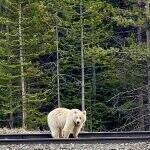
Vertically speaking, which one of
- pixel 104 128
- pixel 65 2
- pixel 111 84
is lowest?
pixel 104 128

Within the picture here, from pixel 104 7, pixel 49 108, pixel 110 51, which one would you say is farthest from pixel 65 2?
pixel 49 108

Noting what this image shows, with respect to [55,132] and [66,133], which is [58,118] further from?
[66,133]

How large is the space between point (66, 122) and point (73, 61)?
52.6ft

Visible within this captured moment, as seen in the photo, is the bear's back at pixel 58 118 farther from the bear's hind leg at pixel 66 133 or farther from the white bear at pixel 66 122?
the bear's hind leg at pixel 66 133

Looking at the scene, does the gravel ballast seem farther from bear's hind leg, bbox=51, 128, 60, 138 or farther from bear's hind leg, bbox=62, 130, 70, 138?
bear's hind leg, bbox=51, 128, 60, 138

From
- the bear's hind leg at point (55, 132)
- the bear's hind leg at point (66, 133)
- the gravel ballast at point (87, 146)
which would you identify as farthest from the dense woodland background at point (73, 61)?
the gravel ballast at point (87, 146)

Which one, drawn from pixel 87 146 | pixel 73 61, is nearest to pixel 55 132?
pixel 87 146

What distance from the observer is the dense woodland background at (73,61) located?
88.6ft

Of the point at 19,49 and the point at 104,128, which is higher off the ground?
the point at 19,49

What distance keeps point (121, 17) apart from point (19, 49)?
514 centimetres

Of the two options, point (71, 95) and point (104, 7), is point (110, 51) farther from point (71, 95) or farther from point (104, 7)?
point (71, 95)

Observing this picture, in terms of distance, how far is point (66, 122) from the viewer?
1328 cm

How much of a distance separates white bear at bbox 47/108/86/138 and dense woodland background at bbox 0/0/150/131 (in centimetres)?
1237

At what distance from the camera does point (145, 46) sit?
26.4 m
